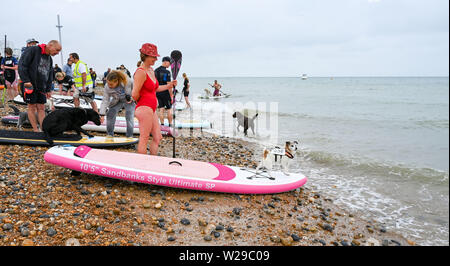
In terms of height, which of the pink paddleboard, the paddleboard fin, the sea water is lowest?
the sea water

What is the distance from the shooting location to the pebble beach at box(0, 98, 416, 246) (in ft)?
10.3

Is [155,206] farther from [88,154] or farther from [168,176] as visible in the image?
[88,154]

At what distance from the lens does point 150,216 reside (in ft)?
12.1

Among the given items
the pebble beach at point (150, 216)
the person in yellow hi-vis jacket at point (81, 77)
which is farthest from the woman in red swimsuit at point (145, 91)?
the person in yellow hi-vis jacket at point (81, 77)

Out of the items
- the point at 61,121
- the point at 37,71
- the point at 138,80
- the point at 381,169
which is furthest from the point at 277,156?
the point at 37,71

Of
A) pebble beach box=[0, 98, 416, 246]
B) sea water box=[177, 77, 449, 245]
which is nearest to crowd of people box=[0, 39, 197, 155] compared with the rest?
pebble beach box=[0, 98, 416, 246]

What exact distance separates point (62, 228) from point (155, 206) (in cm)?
120

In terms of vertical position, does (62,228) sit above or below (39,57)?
below

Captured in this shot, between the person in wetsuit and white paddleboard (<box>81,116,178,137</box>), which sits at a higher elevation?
the person in wetsuit

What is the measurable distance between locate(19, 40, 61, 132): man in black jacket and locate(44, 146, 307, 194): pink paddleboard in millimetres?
1878

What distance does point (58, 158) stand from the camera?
4449 mm

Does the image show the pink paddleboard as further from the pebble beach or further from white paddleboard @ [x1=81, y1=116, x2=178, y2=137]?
white paddleboard @ [x1=81, y1=116, x2=178, y2=137]
